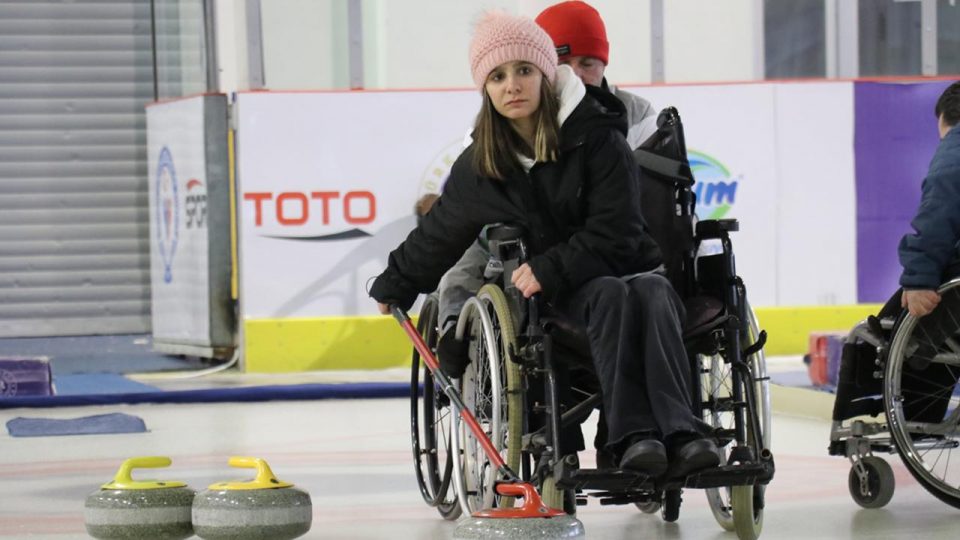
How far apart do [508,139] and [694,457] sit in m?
0.77

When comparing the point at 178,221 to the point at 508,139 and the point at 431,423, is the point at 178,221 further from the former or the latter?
the point at 508,139

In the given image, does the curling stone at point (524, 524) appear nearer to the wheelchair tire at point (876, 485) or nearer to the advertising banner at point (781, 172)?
the wheelchair tire at point (876, 485)

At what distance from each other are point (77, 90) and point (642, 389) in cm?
813

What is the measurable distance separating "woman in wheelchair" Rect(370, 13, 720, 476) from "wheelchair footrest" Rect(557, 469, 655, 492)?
Result: 2cm

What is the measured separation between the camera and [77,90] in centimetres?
1051

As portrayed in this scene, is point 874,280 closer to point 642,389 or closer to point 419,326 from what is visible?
point 419,326

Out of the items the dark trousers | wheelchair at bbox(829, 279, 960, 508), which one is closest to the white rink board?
wheelchair at bbox(829, 279, 960, 508)

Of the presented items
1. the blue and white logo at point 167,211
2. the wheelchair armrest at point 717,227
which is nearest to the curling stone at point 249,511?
the wheelchair armrest at point 717,227

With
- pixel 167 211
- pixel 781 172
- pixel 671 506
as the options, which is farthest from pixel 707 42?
pixel 671 506

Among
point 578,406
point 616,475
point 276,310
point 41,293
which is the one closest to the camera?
point 616,475

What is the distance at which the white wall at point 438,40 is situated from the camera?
8.40 metres

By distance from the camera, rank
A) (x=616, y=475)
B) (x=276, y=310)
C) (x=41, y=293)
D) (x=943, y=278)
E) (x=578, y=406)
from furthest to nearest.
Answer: (x=41, y=293) → (x=276, y=310) → (x=943, y=278) → (x=578, y=406) → (x=616, y=475)

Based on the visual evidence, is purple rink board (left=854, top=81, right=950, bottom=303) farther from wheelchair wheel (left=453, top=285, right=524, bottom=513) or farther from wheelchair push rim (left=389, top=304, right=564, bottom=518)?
wheelchair push rim (left=389, top=304, right=564, bottom=518)

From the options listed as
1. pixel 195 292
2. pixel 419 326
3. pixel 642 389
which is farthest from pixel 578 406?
pixel 195 292
